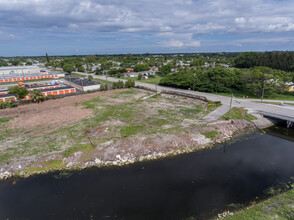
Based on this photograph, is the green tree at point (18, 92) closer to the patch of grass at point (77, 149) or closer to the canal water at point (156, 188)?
the patch of grass at point (77, 149)

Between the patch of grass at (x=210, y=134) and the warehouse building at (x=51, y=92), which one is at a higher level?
the warehouse building at (x=51, y=92)

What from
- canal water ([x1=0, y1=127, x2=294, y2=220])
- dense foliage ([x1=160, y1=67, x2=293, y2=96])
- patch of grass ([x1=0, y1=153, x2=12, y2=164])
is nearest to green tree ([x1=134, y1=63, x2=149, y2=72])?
dense foliage ([x1=160, y1=67, x2=293, y2=96])

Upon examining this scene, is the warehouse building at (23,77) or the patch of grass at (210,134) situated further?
the warehouse building at (23,77)

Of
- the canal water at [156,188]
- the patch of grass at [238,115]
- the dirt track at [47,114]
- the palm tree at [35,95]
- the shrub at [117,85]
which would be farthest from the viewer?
the shrub at [117,85]

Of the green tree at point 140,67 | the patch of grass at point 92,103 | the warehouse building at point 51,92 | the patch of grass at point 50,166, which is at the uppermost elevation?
the green tree at point 140,67

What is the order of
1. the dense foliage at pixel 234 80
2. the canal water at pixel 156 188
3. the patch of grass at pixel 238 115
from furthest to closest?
the dense foliage at pixel 234 80, the patch of grass at pixel 238 115, the canal water at pixel 156 188

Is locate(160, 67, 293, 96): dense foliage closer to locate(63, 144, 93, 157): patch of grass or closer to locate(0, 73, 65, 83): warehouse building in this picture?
locate(63, 144, 93, 157): patch of grass

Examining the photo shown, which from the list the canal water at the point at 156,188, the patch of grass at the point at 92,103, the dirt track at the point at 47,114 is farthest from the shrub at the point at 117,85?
the canal water at the point at 156,188

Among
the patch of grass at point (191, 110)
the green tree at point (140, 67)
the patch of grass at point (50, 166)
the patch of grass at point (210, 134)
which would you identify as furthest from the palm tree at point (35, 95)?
the green tree at point (140, 67)
